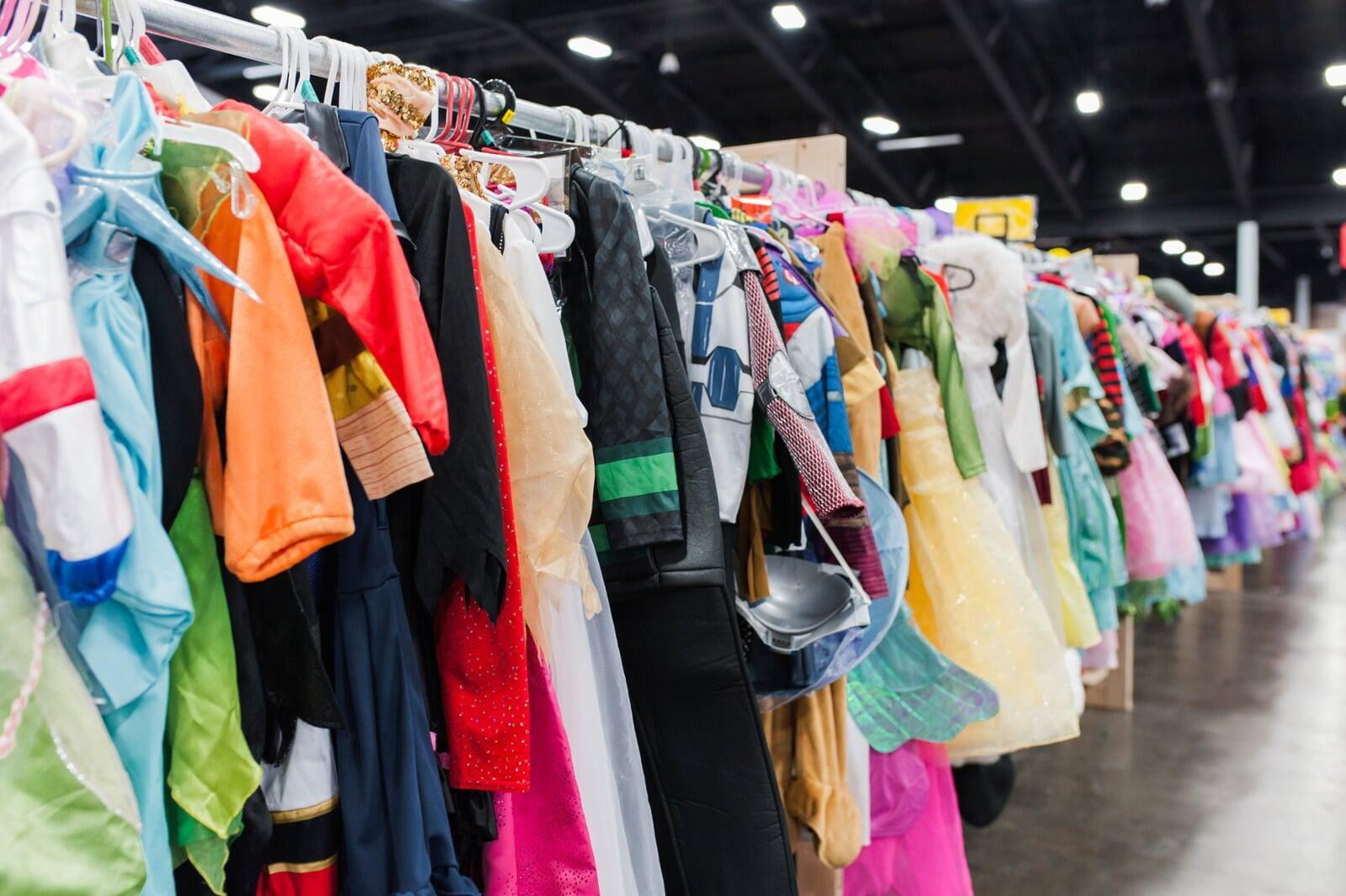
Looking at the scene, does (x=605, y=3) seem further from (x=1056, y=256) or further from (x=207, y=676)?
(x=207, y=676)

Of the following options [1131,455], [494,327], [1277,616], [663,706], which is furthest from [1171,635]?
[494,327]

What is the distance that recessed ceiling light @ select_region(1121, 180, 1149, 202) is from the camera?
13.3 metres

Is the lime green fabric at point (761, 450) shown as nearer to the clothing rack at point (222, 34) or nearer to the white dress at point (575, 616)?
the white dress at point (575, 616)

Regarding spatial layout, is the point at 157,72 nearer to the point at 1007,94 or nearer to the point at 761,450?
the point at 761,450

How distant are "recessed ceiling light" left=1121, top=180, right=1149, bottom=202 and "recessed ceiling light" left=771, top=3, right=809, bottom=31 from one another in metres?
6.62

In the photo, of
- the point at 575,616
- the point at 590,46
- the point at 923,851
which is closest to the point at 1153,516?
the point at 923,851

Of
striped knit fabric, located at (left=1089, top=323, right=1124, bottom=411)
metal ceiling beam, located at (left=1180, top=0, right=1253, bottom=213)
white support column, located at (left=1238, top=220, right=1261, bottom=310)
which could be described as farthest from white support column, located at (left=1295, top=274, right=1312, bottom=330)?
striped knit fabric, located at (left=1089, top=323, right=1124, bottom=411)

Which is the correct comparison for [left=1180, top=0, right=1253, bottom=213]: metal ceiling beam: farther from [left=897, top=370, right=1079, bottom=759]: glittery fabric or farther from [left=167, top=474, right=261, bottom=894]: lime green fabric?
[left=167, top=474, right=261, bottom=894]: lime green fabric

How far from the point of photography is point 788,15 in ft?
27.0

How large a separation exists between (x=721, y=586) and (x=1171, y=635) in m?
4.71

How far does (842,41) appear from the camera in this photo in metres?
9.92

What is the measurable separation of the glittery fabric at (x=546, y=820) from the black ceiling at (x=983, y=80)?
25.6 feet

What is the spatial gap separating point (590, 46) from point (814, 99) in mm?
2210

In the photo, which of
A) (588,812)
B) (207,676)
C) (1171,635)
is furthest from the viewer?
(1171,635)
